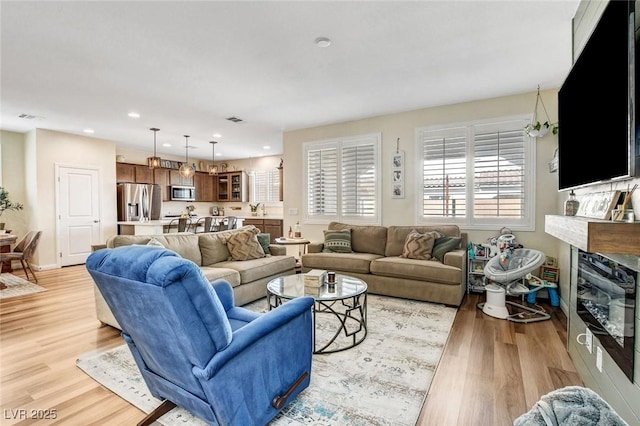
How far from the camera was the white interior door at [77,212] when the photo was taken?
20.2ft

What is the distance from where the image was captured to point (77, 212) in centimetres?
638

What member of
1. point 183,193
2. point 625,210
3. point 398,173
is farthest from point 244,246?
point 183,193

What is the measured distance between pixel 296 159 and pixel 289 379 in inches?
185

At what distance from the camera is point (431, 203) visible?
4746 mm

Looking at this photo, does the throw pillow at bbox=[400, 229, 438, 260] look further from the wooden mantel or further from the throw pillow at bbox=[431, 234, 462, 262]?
the wooden mantel

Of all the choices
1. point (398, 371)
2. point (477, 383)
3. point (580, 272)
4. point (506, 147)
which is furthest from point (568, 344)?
point (506, 147)

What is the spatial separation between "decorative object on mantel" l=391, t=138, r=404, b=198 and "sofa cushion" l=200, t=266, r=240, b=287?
9.04 feet

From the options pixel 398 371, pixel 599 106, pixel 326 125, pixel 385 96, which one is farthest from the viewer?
pixel 326 125

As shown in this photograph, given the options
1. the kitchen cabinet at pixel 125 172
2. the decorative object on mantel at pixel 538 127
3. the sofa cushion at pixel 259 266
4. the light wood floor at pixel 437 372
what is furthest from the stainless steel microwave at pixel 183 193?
the decorative object on mantel at pixel 538 127

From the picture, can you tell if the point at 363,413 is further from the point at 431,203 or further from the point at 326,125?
the point at 326,125

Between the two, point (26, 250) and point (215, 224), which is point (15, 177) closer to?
point (26, 250)

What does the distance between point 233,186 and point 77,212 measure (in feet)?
12.6

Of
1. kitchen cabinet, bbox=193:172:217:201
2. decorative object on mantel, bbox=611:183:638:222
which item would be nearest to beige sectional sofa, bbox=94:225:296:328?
decorative object on mantel, bbox=611:183:638:222

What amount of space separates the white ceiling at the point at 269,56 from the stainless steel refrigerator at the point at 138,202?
247 centimetres
